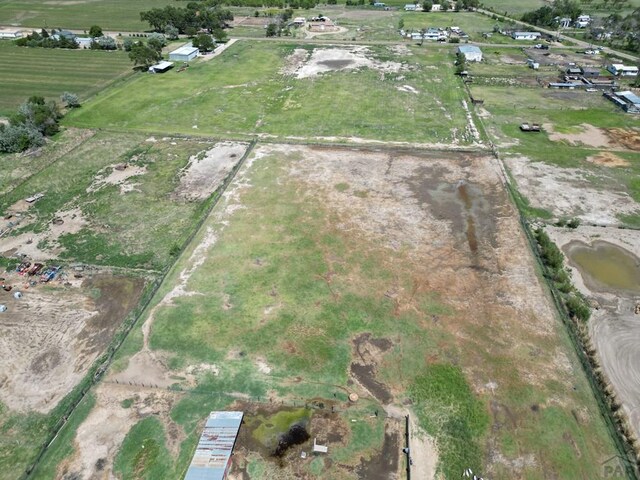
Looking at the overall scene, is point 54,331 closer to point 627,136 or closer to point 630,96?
point 627,136

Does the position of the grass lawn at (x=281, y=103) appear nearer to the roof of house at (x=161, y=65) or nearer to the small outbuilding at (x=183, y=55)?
the roof of house at (x=161, y=65)

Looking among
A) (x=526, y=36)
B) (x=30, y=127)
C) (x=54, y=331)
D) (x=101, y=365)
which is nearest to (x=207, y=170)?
(x=54, y=331)

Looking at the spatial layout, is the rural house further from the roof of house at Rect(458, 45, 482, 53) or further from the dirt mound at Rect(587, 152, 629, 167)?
the roof of house at Rect(458, 45, 482, 53)

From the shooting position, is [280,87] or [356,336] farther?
[280,87]

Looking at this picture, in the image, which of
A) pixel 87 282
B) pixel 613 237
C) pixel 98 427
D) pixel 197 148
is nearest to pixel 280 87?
pixel 197 148

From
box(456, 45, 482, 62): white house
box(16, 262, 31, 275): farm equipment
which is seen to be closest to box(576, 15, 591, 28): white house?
box(456, 45, 482, 62): white house

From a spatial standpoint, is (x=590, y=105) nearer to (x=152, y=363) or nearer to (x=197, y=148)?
(x=197, y=148)

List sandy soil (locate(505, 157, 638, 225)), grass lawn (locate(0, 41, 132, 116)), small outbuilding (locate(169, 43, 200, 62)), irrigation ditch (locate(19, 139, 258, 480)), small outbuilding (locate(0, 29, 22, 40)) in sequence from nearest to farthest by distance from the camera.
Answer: irrigation ditch (locate(19, 139, 258, 480)), sandy soil (locate(505, 157, 638, 225)), grass lawn (locate(0, 41, 132, 116)), small outbuilding (locate(169, 43, 200, 62)), small outbuilding (locate(0, 29, 22, 40))
